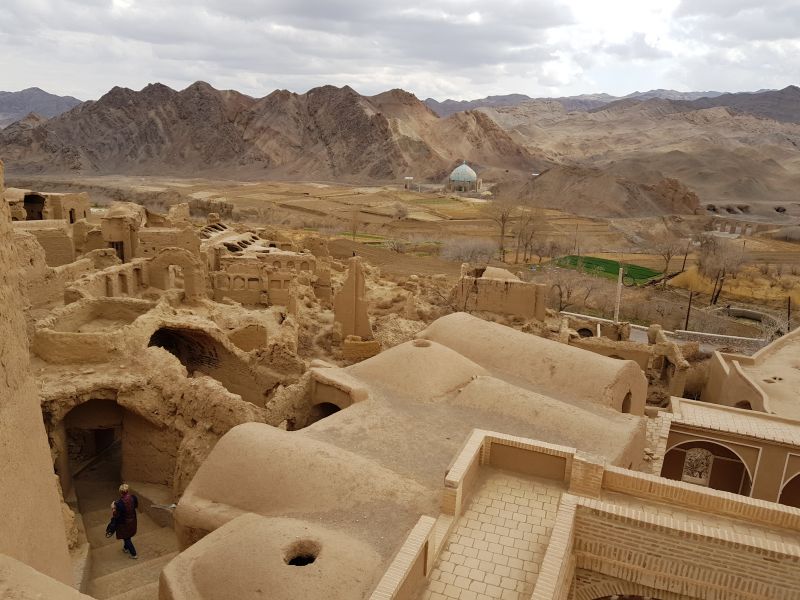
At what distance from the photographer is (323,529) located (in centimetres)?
703

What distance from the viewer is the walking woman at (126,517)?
9.17m

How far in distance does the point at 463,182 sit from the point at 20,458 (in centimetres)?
7762

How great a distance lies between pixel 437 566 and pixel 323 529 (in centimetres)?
131

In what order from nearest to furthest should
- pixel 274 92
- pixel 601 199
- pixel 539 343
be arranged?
pixel 539 343
pixel 601 199
pixel 274 92

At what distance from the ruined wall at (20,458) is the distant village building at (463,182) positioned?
250 ft

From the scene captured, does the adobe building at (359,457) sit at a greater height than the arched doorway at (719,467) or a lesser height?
greater

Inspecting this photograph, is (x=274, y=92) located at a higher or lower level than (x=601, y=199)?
higher

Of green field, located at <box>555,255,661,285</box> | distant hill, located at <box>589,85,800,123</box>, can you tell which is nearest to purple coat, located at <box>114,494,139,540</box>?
green field, located at <box>555,255,661,285</box>

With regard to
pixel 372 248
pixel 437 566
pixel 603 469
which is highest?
pixel 603 469

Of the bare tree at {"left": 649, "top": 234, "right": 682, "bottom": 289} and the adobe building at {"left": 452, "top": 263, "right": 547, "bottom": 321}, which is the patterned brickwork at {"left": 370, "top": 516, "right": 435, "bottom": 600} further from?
the bare tree at {"left": 649, "top": 234, "right": 682, "bottom": 289}

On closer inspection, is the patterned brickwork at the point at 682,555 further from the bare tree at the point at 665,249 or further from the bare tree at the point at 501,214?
the bare tree at the point at 501,214

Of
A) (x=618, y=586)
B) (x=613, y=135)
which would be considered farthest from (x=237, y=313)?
(x=613, y=135)

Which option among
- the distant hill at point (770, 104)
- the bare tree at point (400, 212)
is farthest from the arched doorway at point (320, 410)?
the distant hill at point (770, 104)

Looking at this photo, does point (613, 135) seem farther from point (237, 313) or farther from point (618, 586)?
point (618, 586)
